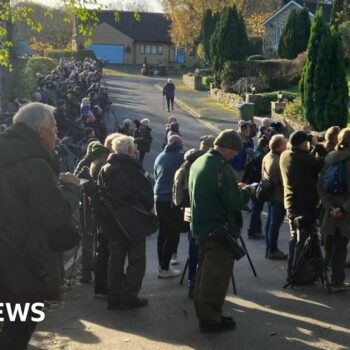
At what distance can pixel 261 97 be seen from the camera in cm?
2506

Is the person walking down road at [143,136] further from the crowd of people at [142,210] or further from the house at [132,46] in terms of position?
the house at [132,46]

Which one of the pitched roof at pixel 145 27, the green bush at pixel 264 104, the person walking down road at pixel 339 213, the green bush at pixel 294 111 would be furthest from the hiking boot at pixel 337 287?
the pitched roof at pixel 145 27

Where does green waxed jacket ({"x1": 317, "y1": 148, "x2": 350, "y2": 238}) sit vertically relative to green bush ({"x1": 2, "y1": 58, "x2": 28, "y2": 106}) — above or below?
below

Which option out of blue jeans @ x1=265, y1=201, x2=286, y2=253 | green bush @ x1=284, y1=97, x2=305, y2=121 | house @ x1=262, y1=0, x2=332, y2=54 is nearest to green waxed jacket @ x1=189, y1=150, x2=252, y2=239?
blue jeans @ x1=265, y1=201, x2=286, y2=253

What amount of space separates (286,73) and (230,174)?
25.0 m

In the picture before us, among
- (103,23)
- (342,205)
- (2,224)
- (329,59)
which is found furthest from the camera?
(103,23)

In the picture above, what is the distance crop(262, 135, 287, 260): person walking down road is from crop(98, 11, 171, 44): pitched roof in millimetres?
66061

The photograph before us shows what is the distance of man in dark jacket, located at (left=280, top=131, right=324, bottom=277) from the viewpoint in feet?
22.2

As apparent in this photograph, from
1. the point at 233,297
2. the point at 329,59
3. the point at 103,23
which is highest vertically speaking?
the point at 103,23

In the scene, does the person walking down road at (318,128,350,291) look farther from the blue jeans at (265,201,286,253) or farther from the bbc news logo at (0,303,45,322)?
the bbc news logo at (0,303,45,322)

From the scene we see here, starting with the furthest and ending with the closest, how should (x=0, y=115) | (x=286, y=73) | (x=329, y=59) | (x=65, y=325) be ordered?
(x=286, y=73)
(x=329, y=59)
(x=0, y=115)
(x=65, y=325)

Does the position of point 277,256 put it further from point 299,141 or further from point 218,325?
point 218,325

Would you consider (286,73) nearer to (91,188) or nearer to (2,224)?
(91,188)

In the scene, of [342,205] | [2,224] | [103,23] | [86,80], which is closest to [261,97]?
[86,80]
